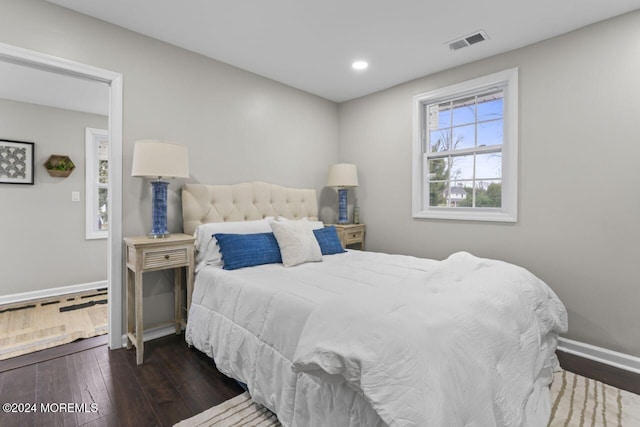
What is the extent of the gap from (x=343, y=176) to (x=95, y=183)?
134 inches

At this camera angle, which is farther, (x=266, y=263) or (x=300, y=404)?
(x=266, y=263)

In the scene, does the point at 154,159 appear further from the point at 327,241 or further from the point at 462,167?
the point at 462,167

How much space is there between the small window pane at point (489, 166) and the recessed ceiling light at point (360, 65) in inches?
57.3

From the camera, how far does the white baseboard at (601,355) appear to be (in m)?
2.30

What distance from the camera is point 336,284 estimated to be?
6.59 ft

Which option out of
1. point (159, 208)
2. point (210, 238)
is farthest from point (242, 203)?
point (159, 208)

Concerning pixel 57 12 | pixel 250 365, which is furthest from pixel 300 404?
pixel 57 12

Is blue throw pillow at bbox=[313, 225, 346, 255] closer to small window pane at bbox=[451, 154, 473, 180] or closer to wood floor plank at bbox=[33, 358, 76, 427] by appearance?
small window pane at bbox=[451, 154, 473, 180]

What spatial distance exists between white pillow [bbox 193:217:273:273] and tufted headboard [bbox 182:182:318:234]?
17 centimetres

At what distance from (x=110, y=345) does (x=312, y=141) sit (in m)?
2.96

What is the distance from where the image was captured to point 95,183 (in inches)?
171

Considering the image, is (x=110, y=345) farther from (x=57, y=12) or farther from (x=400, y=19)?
(x=400, y=19)

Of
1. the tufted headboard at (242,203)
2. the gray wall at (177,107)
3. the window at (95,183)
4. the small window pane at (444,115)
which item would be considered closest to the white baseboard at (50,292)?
the window at (95,183)

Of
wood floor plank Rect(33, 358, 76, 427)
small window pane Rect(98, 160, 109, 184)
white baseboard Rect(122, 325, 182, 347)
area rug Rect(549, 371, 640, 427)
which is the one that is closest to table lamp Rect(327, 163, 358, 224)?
white baseboard Rect(122, 325, 182, 347)
